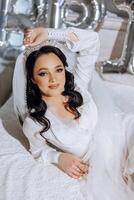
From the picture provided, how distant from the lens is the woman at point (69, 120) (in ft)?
3.43

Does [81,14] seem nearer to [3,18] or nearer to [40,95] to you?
[3,18]

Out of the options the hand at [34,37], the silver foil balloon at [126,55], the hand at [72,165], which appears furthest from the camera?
the silver foil balloon at [126,55]

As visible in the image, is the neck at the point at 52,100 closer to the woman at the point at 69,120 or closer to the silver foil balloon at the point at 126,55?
the woman at the point at 69,120

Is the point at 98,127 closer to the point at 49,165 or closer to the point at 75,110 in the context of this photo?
the point at 75,110

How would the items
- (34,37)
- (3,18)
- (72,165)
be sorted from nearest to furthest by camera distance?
(72,165) < (34,37) < (3,18)

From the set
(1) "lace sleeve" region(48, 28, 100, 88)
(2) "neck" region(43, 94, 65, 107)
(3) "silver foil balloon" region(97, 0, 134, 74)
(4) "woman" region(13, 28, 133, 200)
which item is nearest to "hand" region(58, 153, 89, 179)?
(4) "woman" region(13, 28, 133, 200)

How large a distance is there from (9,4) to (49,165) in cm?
84

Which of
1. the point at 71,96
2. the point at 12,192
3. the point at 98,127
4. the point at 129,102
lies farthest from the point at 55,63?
the point at 129,102

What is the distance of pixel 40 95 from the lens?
1.11 metres

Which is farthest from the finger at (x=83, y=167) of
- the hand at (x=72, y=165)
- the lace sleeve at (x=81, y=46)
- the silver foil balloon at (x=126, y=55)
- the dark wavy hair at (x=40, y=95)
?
the silver foil balloon at (x=126, y=55)

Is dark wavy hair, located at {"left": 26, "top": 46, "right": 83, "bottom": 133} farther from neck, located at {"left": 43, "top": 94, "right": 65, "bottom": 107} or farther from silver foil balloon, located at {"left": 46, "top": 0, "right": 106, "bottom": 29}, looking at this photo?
silver foil balloon, located at {"left": 46, "top": 0, "right": 106, "bottom": 29}

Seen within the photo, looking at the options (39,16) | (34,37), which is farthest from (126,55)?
(34,37)

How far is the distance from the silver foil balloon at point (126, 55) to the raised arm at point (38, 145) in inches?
25.0

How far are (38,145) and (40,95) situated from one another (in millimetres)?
136
